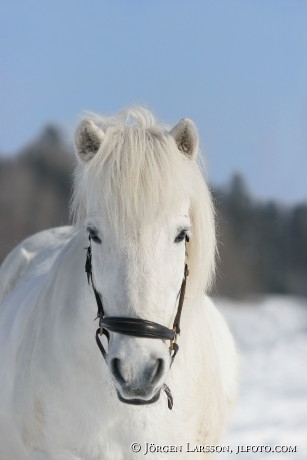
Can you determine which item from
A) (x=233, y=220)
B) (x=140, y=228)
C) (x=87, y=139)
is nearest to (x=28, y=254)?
(x=87, y=139)

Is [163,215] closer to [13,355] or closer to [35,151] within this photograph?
[13,355]

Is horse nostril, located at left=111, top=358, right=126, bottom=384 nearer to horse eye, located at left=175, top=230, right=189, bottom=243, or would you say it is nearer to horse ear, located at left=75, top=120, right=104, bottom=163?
horse eye, located at left=175, top=230, right=189, bottom=243

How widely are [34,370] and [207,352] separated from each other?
753 mm

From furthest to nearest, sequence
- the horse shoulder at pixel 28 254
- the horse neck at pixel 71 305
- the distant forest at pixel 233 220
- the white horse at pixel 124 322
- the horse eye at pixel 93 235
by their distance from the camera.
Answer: the distant forest at pixel 233 220
the horse shoulder at pixel 28 254
the horse neck at pixel 71 305
the horse eye at pixel 93 235
the white horse at pixel 124 322

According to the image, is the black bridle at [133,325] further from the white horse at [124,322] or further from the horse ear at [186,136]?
the horse ear at [186,136]

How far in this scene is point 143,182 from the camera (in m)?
3.04

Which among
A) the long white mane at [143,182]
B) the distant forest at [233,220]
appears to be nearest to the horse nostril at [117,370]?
the long white mane at [143,182]

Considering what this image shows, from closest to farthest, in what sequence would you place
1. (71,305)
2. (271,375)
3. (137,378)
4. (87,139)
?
1. (137,378)
2. (87,139)
3. (71,305)
4. (271,375)

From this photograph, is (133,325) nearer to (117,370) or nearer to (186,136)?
(117,370)

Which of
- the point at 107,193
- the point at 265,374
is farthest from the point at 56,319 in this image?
the point at 265,374

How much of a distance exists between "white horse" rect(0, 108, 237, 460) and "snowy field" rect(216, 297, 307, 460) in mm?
1493

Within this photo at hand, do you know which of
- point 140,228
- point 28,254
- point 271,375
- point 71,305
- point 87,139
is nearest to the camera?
point 140,228

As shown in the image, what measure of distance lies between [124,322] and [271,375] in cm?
840

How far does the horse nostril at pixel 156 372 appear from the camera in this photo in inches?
111
